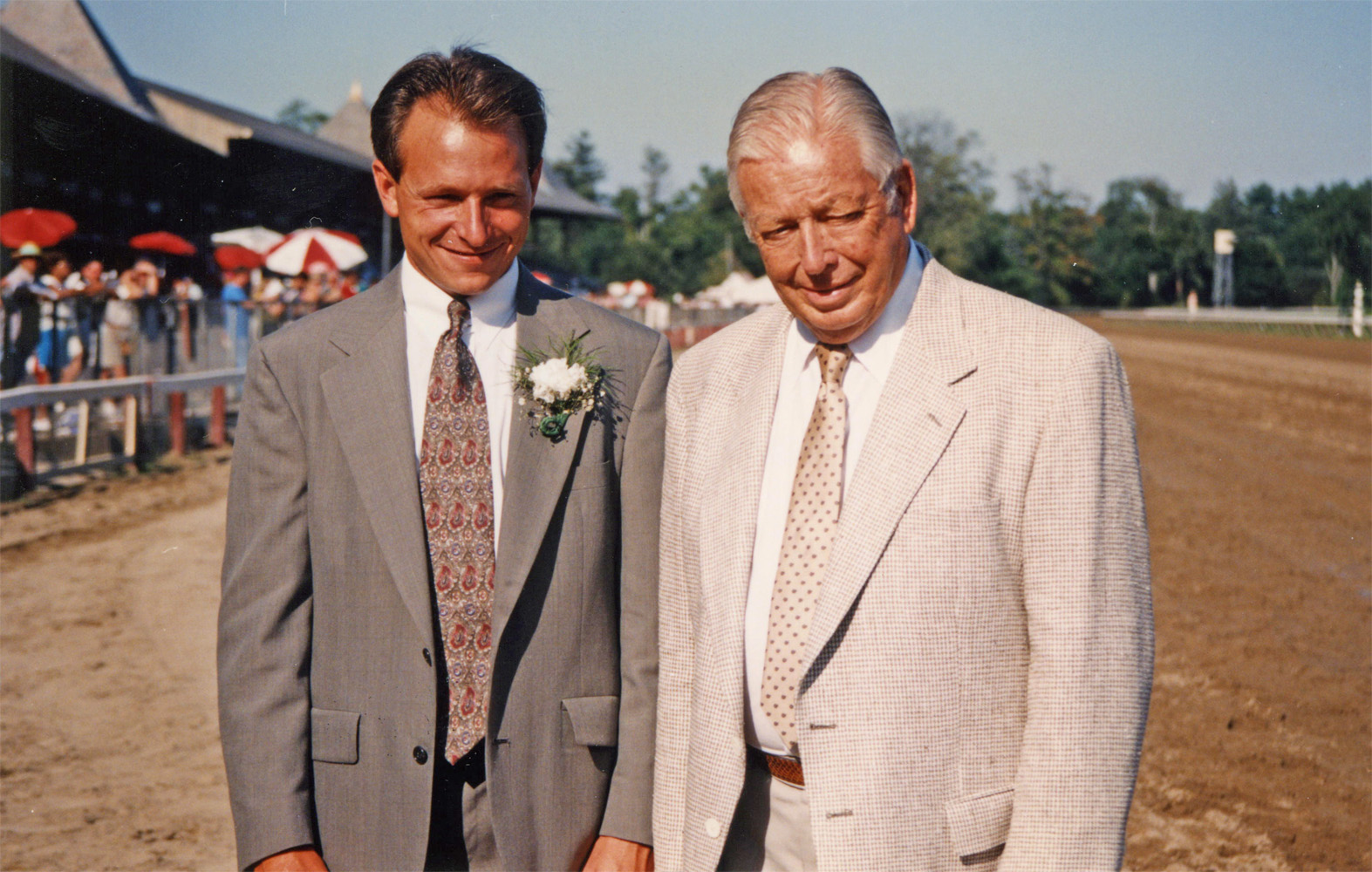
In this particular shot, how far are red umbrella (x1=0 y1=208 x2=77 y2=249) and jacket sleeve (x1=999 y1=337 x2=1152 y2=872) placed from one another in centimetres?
1247

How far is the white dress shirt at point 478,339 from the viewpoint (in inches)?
99.5

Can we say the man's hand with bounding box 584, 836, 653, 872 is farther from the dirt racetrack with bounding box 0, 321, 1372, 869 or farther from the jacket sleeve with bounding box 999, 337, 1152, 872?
the dirt racetrack with bounding box 0, 321, 1372, 869

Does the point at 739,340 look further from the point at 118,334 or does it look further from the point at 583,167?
the point at 583,167

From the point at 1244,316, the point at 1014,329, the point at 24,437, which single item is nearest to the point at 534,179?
the point at 1014,329

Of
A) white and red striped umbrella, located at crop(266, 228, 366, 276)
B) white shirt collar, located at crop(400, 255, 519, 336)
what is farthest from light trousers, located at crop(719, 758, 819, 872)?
white and red striped umbrella, located at crop(266, 228, 366, 276)

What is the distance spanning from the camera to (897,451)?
216 centimetres

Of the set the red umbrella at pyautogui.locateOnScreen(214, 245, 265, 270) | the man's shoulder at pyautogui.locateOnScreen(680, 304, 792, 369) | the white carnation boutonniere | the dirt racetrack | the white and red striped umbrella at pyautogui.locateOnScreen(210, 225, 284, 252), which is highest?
the white and red striped umbrella at pyautogui.locateOnScreen(210, 225, 284, 252)

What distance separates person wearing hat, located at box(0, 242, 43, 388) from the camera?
11.4 m

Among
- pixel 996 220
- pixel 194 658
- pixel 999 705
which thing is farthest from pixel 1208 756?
pixel 996 220

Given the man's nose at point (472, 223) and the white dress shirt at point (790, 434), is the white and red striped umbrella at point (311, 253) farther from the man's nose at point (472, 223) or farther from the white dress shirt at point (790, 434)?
the white dress shirt at point (790, 434)

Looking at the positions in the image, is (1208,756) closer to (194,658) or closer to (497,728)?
(497,728)

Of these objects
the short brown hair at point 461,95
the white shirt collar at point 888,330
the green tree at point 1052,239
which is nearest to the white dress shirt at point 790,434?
the white shirt collar at point 888,330

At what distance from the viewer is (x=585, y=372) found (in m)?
2.51

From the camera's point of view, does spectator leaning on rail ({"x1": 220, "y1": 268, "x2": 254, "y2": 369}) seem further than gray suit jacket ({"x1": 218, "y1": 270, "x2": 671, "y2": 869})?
Yes
